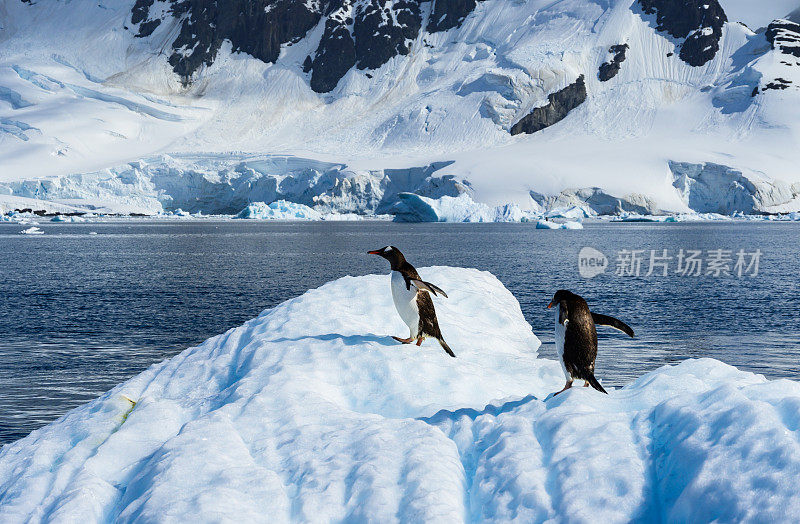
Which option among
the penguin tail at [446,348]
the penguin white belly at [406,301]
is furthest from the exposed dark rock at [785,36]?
the penguin white belly at [406,301]

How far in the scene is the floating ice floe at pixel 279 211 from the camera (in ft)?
375

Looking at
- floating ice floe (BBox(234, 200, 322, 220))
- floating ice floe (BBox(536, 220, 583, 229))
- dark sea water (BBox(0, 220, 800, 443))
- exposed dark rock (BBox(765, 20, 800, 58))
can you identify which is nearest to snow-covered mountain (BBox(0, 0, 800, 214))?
exposed dark rock (BBox(765, 20, 800, 58))

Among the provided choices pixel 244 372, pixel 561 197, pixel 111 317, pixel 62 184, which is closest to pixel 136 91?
pixel 62 184

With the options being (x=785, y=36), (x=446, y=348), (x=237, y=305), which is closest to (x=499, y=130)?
(x=785, y=36)

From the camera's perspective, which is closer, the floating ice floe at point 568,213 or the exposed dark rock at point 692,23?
the floating ice floe at point 568,213

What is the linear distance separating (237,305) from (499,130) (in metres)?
152

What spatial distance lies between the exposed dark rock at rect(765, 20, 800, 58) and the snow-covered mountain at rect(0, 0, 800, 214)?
0.33 meters

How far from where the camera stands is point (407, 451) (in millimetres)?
5863

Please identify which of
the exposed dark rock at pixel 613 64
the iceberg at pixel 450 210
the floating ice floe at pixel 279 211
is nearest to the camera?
the iceberg at pixel 450 210

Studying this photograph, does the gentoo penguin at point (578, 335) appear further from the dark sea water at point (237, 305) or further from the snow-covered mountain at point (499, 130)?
the snow-covered mountain at point (499, 130)

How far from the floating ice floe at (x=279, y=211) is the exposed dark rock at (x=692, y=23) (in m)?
115

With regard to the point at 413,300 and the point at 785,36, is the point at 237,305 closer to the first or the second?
the point at 413,300

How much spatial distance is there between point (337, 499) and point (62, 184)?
13245 cm

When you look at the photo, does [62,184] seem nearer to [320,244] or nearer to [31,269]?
[320,244]
